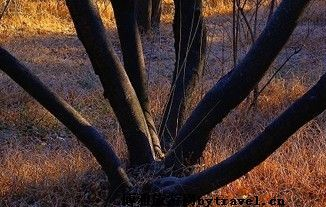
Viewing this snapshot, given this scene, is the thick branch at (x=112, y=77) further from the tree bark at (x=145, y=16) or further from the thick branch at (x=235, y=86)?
the tree bark at (x=145, y=16)

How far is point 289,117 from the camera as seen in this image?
2.24 meters

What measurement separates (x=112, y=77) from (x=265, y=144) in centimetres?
93

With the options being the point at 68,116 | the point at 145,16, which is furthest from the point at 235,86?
the point at 145,16

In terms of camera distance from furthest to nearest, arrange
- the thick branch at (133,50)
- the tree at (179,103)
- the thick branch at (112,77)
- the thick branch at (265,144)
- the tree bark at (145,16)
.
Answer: the tree bark at (145,16)
the thick branch at (133,50)
the thick branch at (112,77)
the tree at (179,103)
the thick branch at (265,144)

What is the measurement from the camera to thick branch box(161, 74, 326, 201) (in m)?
2.19

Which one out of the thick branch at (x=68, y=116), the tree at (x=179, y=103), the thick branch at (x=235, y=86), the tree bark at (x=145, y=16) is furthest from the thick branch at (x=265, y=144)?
the tree bark at (x=145, y=16)

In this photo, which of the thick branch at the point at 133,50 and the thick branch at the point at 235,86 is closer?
the thick branch at the point at 235,86

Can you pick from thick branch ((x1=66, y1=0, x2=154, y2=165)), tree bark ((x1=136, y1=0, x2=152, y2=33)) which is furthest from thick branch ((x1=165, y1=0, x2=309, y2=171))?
tree bark ((x1=136, y1=0, x2=152, y2=33))

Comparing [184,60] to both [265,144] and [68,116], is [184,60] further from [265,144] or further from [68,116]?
[265,144]

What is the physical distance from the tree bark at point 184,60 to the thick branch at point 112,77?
0.47 m

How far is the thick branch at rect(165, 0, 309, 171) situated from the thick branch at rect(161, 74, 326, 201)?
25 centimetres

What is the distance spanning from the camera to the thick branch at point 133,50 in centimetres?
325

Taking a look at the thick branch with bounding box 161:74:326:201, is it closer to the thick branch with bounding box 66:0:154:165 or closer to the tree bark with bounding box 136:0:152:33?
the thick branch with bounding box 66:0:154:165

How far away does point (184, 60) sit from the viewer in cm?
346
